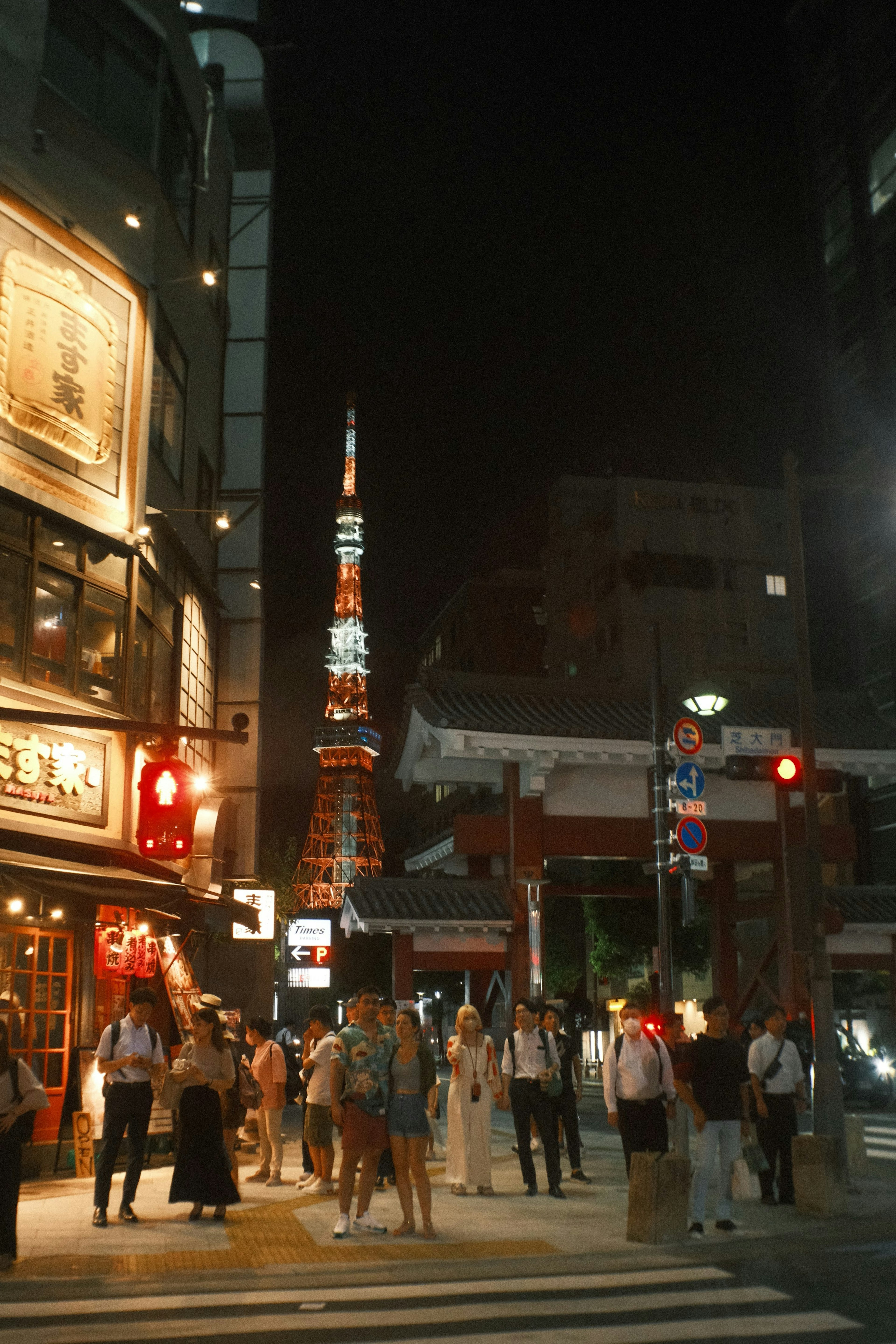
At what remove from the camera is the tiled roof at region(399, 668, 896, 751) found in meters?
22.5

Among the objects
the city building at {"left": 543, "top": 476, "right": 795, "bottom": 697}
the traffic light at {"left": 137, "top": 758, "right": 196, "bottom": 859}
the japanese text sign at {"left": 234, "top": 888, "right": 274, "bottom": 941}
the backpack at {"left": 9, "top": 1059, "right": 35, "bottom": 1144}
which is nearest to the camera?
the backpack at {"left": 9, "top": 1059, "right": 35, "bottom": 1144}

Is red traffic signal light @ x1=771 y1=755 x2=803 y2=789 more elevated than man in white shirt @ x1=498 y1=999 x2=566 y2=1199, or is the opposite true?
red traffic signal light @ x1=771 y1=755 x2=803 y2=789

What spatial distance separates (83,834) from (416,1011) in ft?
16.8

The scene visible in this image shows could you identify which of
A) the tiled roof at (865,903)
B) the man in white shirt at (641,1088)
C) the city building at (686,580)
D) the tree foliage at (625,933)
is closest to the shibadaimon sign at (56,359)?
the man in white shirt at (641,1088)

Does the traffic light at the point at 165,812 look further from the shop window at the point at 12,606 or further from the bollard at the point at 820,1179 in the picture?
the bollard at the point at 820,1179

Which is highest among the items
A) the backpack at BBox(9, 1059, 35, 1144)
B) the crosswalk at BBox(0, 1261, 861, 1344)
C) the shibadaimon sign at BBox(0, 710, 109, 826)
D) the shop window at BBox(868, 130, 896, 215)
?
the shop window at BBox(868, 130, 896, 215)

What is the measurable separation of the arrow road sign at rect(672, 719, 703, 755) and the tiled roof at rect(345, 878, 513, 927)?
6.90 meters

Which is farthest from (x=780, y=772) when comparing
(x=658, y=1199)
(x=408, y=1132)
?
(x=408, y=1132)

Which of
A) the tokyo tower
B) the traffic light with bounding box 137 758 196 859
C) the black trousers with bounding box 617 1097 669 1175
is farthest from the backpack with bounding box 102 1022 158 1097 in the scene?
the tokyo tower

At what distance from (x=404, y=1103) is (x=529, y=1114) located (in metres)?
2.96

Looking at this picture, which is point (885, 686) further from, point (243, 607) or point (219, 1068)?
point (219, 1068)

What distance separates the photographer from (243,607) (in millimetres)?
22188

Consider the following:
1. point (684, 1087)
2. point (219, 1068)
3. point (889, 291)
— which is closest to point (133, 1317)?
point (219, 1068)

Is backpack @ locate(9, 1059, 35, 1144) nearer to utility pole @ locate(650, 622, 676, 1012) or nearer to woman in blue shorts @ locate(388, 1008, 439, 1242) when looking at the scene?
woman in blue shorts @ locate(388, 1008, 439, 1242)
